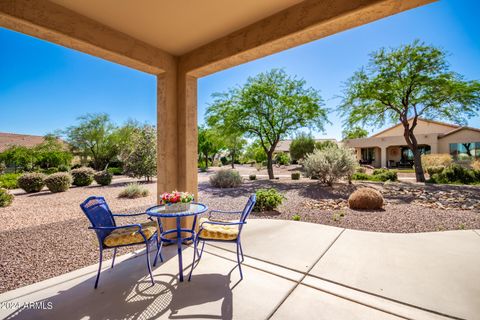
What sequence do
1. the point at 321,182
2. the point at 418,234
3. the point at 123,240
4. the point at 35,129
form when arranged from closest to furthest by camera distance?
the point at 123,240 < the point at 418,234 < the point at 321,182 < the point at 35,129

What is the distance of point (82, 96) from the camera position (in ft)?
65.4

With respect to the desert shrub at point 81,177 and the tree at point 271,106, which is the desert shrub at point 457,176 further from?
the desert shrub at point 81,177

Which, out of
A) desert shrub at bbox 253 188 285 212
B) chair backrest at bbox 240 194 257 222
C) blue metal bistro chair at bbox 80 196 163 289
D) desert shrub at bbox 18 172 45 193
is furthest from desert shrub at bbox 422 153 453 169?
desert shrub at bbox 18 172 45 193

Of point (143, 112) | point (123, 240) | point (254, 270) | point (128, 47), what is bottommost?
point (254, 270)

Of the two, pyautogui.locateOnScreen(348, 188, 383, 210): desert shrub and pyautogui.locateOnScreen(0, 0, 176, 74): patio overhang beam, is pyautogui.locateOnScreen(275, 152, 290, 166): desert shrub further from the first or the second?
pyautogui.locateOnScreen(0, 0, 176, 74): patio overhang beam

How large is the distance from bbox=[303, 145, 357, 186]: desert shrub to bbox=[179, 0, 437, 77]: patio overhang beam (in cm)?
694

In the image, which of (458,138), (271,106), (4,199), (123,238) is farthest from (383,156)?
(4,199)

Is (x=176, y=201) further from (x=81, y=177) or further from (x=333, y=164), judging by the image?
(x=81, y=177)

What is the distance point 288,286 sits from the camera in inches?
91.6

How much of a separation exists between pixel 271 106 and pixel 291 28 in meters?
10.6

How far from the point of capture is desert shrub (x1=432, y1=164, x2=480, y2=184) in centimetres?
1098

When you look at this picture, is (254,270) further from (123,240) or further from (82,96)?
(82,96)

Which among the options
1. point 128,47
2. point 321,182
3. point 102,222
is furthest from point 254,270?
point 321,182

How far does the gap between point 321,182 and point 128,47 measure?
916 centimetres
